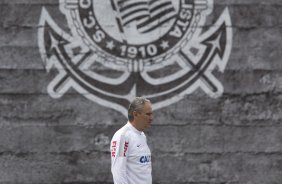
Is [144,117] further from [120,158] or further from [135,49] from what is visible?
[135,49]

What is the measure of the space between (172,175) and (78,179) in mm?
865

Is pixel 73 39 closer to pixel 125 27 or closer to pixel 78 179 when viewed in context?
pixel 125 27

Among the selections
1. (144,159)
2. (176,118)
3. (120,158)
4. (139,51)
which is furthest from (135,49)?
(120,158)

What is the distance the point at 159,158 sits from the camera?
6961 mm

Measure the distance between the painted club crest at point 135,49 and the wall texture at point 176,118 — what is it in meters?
0.08

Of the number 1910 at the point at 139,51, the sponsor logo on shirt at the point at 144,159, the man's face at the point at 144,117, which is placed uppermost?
the number 1910 at the point at 139,51

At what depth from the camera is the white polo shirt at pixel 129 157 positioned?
5266mm

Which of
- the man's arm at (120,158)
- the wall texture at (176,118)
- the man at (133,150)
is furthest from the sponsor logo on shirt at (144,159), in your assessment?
the wall texture at (176,118)

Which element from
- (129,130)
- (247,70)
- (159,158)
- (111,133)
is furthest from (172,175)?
(129,130)

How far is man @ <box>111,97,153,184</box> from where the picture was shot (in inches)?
208

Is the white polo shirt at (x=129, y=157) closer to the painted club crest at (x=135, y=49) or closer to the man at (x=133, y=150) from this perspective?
the man at (x=133, y=150)

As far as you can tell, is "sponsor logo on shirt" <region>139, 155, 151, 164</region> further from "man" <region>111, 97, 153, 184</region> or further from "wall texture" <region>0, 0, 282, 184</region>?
"wall texture" <region>0, 0, 282, 184</region>

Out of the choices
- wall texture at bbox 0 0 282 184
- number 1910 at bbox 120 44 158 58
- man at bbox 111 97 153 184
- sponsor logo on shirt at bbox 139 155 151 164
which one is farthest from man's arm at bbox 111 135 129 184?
number 1910 at bbox 120 44 158 58

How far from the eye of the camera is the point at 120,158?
5270mm
